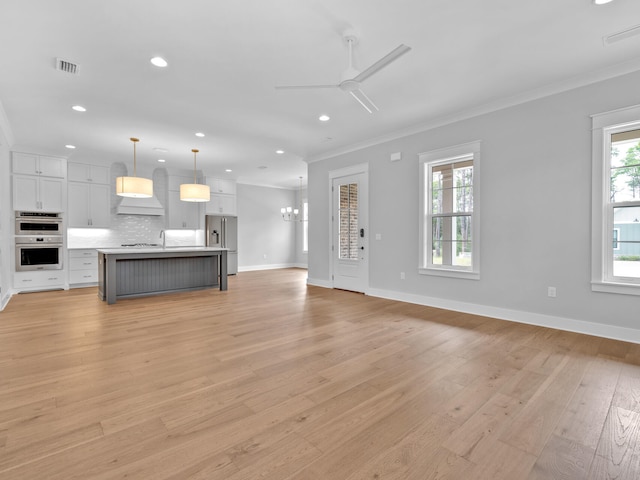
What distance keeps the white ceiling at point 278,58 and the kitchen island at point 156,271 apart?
2.08 metres

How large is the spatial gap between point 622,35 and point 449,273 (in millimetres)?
3072

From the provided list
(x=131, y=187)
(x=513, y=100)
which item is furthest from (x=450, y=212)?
(x=131, y=187)

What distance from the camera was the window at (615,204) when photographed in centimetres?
335

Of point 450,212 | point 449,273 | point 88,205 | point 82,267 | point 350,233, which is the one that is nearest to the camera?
point 449,273

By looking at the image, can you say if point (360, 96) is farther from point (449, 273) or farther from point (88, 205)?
point (88, 205)

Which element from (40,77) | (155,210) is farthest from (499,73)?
(155,210)

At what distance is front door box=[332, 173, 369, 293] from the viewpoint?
5.99 m

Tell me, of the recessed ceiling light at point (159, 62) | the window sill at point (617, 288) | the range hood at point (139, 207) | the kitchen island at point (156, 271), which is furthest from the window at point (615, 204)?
the range hood at point (139, 207)

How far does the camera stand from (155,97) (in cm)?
397

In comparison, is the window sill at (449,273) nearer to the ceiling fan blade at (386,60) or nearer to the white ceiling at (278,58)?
the white ceiling at (278,58)

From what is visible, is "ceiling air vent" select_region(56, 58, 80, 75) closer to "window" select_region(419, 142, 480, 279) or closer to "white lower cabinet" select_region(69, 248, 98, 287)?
"window" select_region(419, 142, 480, 279)

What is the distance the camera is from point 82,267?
692cm

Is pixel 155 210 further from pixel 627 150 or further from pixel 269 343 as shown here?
pixel 627 150

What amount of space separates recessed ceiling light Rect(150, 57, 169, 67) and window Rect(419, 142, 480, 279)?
145 inches
